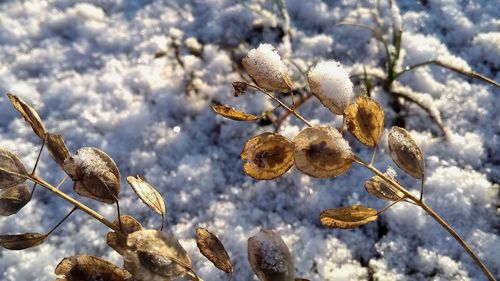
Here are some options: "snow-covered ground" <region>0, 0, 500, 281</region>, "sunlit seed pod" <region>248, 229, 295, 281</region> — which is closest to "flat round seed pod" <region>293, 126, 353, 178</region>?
"sunlit seed pod" <region>248, 229, 295, 281</region>

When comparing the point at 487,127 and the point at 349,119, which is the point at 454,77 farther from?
the point at 349,119

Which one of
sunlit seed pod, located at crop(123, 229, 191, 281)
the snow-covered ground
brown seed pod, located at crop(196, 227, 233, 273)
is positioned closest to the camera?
sunlit seed pod, located at crop(123, 229, 191, 281)

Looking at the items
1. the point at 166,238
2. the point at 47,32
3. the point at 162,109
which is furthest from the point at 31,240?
the point at 47,32

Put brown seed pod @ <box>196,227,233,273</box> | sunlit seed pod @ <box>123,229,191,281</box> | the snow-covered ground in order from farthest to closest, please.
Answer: the snow-covered ground < brown seed pod @ <box>196,227,233,273</box> < sunlit seed pod @ <box>123,229,191,281</box>

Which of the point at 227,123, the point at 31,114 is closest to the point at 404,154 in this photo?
the point at 31,114

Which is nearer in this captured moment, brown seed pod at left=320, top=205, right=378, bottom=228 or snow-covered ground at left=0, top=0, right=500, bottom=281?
brown seed pod at left=320, top=205, right=378, bottom=228

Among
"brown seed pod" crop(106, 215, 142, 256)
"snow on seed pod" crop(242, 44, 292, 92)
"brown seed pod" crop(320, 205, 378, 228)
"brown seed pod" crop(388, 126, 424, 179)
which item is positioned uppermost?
"snow on seed pod" crop(242, 44, 292, 92)

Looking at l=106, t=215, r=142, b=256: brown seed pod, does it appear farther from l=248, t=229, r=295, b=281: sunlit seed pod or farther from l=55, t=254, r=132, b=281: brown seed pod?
l=248, t=229, r=295, b=281: sunlit seed pod
